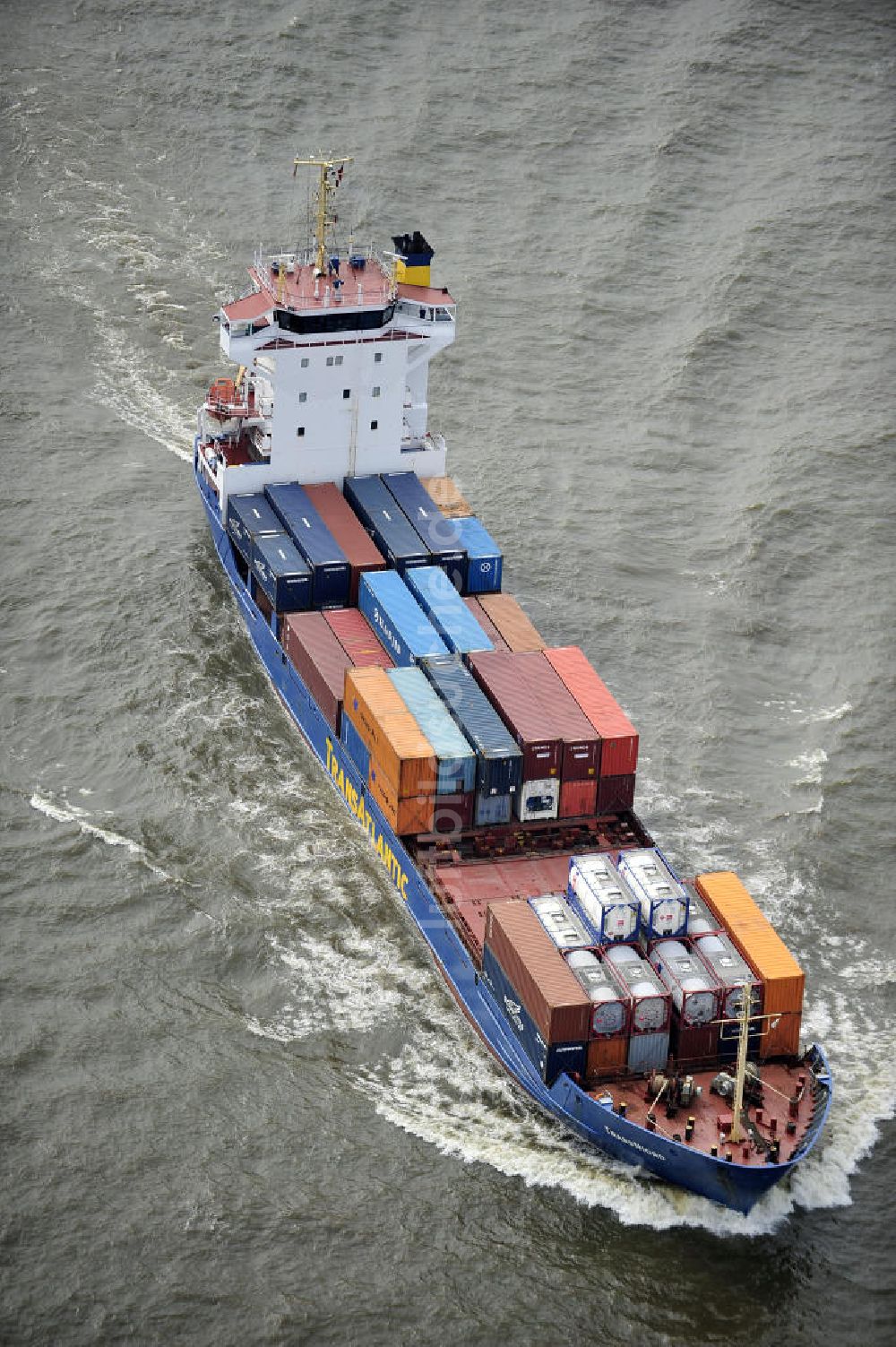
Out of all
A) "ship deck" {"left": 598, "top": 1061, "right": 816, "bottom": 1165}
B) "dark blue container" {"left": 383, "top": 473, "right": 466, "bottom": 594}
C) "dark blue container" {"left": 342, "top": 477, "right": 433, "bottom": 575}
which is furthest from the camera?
"dark blue container" {"left": 383, "top": 473, "right": 466, "bottom": 594}

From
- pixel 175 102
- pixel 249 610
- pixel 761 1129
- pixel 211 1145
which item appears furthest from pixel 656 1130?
pixel 175 102

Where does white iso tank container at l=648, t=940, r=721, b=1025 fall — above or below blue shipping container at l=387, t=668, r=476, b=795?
below

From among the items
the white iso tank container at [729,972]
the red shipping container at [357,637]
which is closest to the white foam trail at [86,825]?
the red shipping container at [357,637]

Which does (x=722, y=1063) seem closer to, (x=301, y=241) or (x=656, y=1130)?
(x=656, y=1130)

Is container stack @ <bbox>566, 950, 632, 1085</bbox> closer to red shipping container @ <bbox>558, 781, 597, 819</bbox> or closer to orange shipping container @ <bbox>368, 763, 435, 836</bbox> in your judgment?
red shipping container @ <bbox>558, 781, 597, 819</bbox>

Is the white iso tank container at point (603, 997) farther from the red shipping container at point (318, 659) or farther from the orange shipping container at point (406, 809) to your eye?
the red shipping container at point (318, 659)

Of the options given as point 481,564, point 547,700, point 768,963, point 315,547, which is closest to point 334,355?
point 315,547

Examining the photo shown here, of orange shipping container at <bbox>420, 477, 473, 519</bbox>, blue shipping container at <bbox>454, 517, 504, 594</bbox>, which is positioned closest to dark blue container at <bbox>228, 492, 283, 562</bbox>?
orange shipping container at <bbox>420, 477, 473, 519</bbox>

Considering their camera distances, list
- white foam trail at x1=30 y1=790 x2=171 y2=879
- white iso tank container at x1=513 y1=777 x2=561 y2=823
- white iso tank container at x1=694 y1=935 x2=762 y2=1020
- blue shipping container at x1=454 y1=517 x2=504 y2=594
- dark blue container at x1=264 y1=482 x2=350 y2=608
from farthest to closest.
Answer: blue shipping container at x1=454 y1=517 x2=504 y2=594
dark blue container at x1=264 y1=482 x2=350 y2=608
white foam trail at x1=30 y1=790 x2=171 y2=879
white iso tank container at x1=513 y1=777 x2=561 y2=823
white iso tank container at x1=694 y1=935 x2=762 y2=1020
